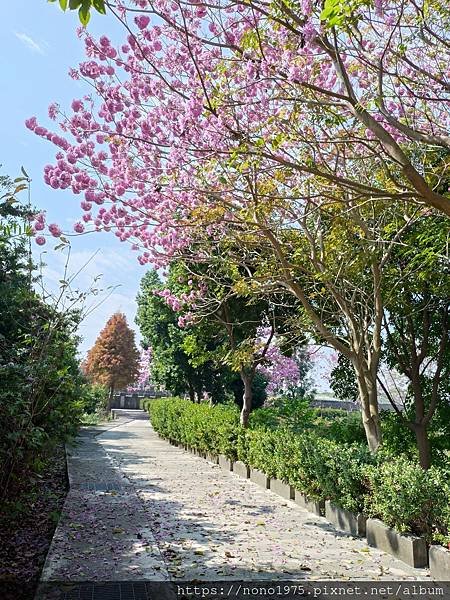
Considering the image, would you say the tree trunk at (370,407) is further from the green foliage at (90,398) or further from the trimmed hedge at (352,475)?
the green foliage at (90,398)

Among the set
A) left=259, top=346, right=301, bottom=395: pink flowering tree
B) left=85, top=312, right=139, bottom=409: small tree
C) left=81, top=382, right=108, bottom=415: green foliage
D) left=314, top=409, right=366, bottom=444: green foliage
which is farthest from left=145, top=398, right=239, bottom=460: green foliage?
left=85, top=312, right=139, bottom=409: small tree

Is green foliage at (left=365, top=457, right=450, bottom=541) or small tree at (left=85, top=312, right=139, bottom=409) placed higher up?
small tree at (left=85, top=312, right=139, bottom=409)

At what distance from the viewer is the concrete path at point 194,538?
4.40 m

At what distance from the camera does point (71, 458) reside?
11469 millimetres

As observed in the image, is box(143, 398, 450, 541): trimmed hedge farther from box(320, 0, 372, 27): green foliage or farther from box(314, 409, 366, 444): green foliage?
Result: box(320, 0, 372, 27): green foliage

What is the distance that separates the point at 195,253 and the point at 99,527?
405cm

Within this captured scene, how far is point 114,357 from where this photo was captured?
38.5m

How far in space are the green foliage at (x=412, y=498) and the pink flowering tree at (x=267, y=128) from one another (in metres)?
1.52

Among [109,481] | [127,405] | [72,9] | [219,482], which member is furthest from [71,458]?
[127,405]

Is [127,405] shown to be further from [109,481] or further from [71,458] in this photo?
[109,481]

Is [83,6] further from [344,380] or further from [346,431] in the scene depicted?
[344,380]

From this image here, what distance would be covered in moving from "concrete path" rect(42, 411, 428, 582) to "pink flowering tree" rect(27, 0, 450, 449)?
1768 millimetres

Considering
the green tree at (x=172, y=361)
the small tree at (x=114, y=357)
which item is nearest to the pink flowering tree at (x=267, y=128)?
the green tree at (x=172, y=361)

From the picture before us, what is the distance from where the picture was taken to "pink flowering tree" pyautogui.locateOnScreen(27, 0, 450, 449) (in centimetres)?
432
